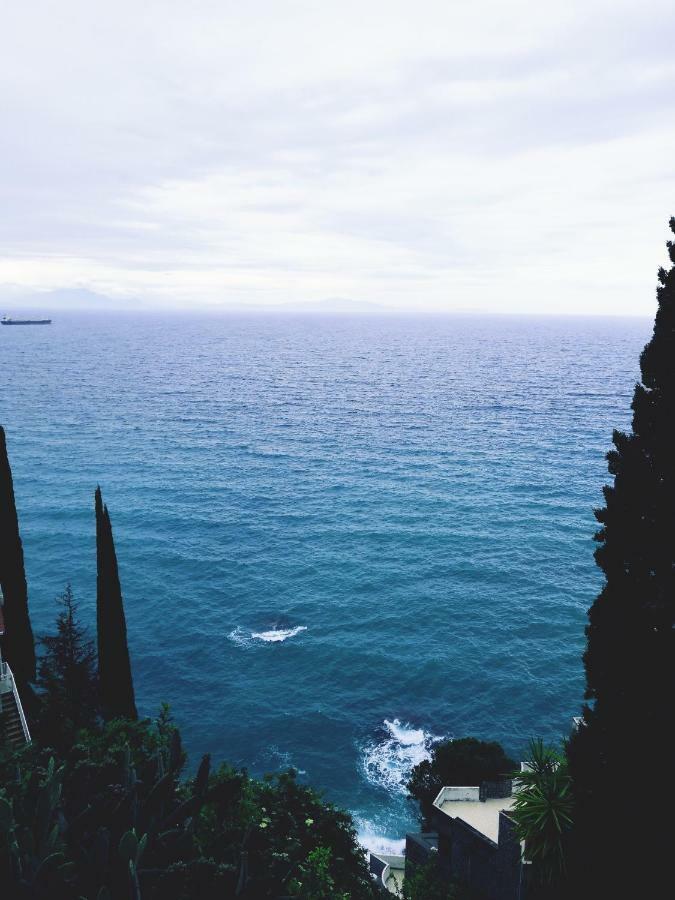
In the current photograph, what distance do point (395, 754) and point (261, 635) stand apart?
15.3 meters

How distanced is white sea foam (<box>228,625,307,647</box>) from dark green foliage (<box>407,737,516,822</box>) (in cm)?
1833

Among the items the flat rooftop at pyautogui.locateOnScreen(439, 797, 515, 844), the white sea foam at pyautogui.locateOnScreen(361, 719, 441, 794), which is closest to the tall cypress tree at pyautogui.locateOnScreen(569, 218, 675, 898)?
the flat rooftop at pyautogui.locateOnScreen(439, 797, 515, 844)

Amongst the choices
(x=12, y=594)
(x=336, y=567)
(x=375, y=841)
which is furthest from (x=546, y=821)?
(x=336, y=567)

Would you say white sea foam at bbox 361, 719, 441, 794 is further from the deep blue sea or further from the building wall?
the building wall

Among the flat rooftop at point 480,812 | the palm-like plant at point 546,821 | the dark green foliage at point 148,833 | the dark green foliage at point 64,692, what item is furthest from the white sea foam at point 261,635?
the palm-like plant at point 546,821

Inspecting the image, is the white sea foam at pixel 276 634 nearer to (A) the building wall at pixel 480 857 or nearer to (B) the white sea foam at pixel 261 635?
(B) the white sea foam at pixel 261 635

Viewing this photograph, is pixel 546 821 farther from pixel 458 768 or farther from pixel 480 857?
pixel 458 768

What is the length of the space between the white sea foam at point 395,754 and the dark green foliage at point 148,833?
53.4 ft

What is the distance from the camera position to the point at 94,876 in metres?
14.5

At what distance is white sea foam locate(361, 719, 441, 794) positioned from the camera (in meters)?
37.2

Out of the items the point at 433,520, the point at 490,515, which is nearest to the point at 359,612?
the point at 433,520

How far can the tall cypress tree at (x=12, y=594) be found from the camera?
32281 mm

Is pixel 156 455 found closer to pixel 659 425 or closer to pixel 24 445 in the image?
pixel 24 445

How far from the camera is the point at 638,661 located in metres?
17.8
